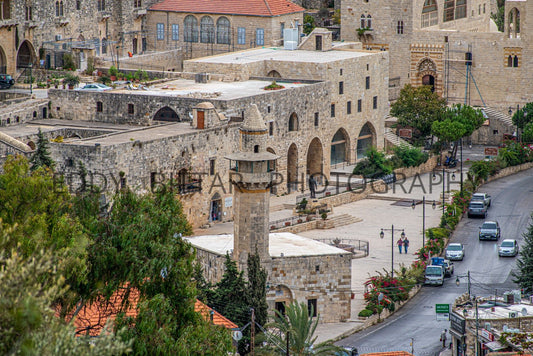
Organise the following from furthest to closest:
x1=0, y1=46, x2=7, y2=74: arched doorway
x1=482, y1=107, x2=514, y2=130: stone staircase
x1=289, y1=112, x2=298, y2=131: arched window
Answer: x1=482, y1=107, x2=514, y2=130: stone staircase
x1=0, y1=46, x2=7, y2=74: arched doorway
x1=289, y1=112, x2=298, y2=131: arched window

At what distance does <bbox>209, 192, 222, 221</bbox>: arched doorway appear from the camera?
222 ft

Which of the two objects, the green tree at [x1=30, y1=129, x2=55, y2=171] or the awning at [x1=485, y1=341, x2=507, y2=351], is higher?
the green tree at [x1=30, y1=129, x2=55, y2=171]

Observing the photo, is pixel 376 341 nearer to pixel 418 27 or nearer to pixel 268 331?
pixel 268 331

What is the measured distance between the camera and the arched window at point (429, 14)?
9775 cm

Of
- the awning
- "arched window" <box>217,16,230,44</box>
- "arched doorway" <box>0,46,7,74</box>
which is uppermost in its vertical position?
"arched window" <box>217,16,230,44</box>

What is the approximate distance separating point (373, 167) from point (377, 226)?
9937mm

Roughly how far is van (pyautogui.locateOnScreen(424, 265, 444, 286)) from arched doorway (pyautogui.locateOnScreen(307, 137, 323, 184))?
849 inches

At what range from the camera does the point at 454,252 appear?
62000 millimetres

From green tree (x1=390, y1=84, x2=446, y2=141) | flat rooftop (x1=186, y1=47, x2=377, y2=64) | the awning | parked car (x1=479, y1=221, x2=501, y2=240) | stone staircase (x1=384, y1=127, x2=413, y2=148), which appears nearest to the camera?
the awning

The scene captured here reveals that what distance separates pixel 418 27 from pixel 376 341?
5071 centimetres

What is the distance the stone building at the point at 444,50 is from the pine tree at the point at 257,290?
50.6m

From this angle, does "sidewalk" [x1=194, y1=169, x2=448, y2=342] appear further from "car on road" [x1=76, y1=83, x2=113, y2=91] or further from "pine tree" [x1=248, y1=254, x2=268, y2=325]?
"car on road" [x1=76, y1=83, x2=113, y2=91]

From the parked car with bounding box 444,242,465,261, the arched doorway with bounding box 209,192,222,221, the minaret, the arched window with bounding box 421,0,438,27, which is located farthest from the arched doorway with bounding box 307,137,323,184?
the minaret

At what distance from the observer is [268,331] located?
1812 inches
